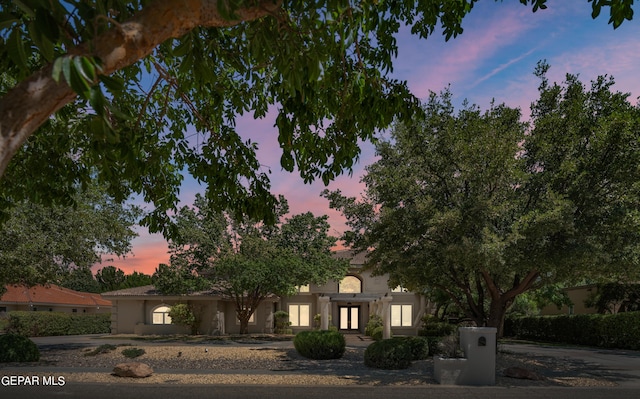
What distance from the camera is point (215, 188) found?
912 centimetres

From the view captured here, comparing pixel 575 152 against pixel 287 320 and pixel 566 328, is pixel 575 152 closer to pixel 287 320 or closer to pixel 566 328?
pixel 566 328

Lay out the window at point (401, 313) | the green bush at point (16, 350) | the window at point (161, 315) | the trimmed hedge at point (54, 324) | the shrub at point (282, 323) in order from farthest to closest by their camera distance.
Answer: the window at point (401, 313), the shrub at point (282, 323), the window at point (161, 315), the trimmed hedge at point (54, 324), the green bush at point (16, 350)

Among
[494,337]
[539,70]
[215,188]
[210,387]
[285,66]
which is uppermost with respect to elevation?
[539,70]

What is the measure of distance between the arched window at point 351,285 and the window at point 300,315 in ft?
10.5

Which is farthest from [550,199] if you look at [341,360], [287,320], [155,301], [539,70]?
[155,301]

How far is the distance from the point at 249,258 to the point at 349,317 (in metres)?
12.4

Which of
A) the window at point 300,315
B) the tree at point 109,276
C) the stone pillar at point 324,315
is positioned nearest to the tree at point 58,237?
the stone pillar at point 324,315

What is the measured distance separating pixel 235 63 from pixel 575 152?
12448mm

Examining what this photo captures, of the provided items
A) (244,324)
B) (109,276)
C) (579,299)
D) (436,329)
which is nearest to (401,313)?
(436,329)

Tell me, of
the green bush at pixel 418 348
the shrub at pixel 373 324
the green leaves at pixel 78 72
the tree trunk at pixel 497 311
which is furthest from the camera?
the shrub at pixel 373 324

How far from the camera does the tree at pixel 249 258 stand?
106ft

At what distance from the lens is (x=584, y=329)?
31.7 metres

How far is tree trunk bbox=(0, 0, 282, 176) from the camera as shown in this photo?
3523 mm

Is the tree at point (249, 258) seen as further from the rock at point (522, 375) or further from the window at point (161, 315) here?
the rock at point (522, 375)
